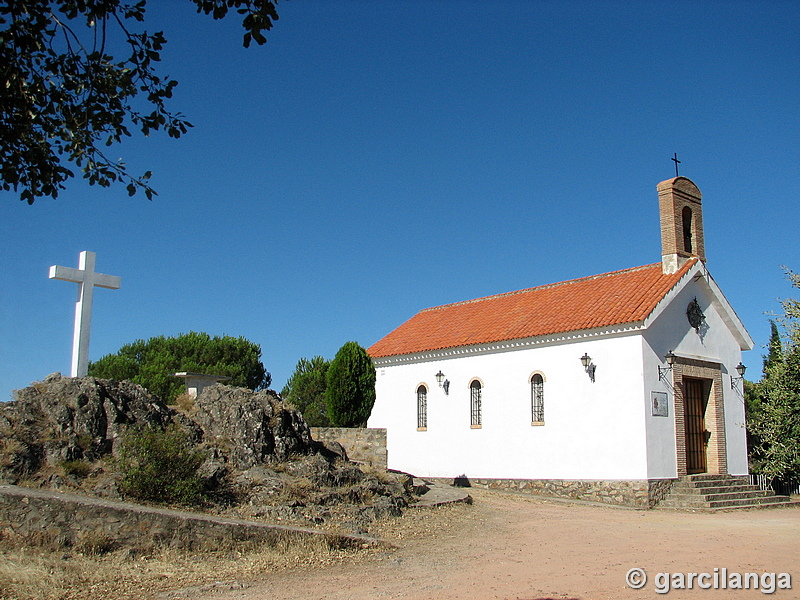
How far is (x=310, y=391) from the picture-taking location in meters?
38.1

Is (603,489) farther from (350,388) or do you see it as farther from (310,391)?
(310,391)

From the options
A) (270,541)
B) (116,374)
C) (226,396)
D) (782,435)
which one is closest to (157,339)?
(116,374)

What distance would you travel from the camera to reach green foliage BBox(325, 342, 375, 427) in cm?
2227

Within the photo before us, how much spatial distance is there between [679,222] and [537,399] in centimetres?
734

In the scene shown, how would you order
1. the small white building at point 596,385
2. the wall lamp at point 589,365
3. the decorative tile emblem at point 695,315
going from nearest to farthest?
the small white building at point 596,385
the wall lamp at point 589,365
the decorative tile emblem at point 695,315

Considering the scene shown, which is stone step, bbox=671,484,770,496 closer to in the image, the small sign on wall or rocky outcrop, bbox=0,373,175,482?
the small sign on wall

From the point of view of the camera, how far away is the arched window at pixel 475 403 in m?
24.1

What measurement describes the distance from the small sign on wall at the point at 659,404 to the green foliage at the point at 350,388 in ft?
28.7

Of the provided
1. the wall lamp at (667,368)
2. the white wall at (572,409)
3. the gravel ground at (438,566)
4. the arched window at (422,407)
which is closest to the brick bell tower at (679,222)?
the white wall at (572,409)

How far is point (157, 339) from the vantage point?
133 ft

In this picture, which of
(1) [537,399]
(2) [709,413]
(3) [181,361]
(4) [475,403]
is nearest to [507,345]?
(1) [537,399]

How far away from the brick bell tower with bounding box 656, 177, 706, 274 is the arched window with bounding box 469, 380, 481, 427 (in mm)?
7457

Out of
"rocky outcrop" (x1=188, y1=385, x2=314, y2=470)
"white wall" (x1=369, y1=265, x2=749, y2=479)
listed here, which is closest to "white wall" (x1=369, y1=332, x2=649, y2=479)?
"white wall" (x1=369, y1=265, x2=749, y2=479)

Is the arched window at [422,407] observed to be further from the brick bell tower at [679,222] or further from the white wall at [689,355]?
the brick bell tower at [679,222]
